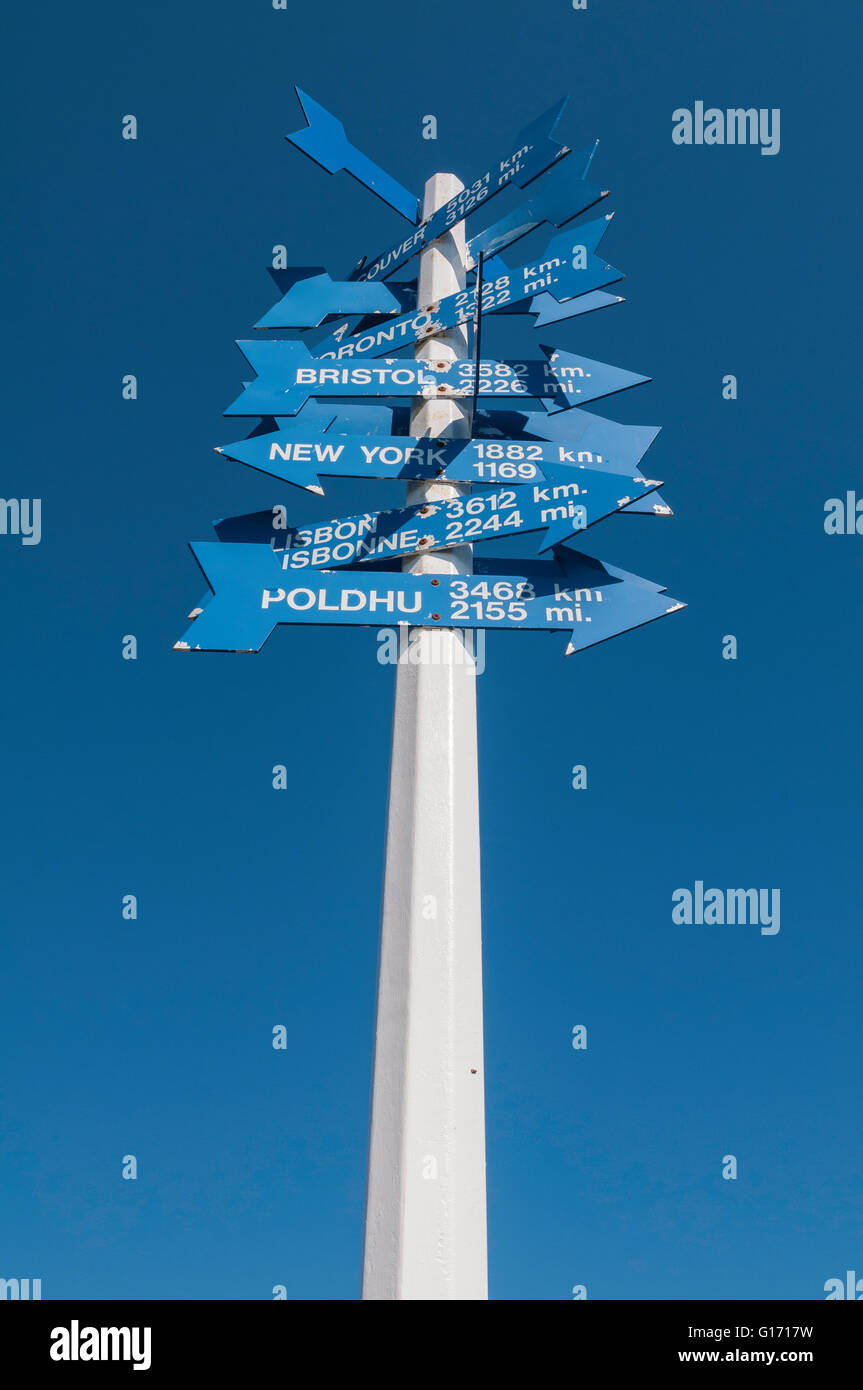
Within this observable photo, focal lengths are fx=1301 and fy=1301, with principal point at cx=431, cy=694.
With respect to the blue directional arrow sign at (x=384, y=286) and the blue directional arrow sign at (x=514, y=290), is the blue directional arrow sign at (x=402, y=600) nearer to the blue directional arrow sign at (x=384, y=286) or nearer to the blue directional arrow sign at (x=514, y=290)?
the blue directional arrow sign at (x=514, y=290)

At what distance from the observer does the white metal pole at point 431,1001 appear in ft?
19.8

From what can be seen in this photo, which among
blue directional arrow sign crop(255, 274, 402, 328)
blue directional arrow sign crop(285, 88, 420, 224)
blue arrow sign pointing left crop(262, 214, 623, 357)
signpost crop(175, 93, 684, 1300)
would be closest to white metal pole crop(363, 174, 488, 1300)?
signpost crop(175, 93, 684, 1300)

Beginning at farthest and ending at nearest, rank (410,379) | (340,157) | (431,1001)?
1. (340,157)
2. (410,379)
3. (431,1001)

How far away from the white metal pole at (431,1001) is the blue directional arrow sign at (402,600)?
163 mm

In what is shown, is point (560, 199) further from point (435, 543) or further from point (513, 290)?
point (435, 543)

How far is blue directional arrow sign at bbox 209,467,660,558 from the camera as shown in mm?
7383

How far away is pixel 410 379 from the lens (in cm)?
804

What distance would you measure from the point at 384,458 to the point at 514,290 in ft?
5.09

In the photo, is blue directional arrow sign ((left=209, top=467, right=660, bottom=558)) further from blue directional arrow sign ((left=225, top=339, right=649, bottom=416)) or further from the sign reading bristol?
blue directional arrow sign ((left=225, top=339, right=649, bottom=416))

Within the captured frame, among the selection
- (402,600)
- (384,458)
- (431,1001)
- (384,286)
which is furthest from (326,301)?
(431,1001)

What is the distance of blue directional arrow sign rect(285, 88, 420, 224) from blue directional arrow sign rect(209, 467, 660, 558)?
2746 mm

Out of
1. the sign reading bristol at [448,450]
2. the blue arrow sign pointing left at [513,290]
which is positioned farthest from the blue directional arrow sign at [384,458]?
the blue arrow sign pointing left at [513,290]

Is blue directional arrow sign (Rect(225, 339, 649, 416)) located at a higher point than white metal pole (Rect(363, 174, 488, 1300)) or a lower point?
higher

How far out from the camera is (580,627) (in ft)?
24.3
